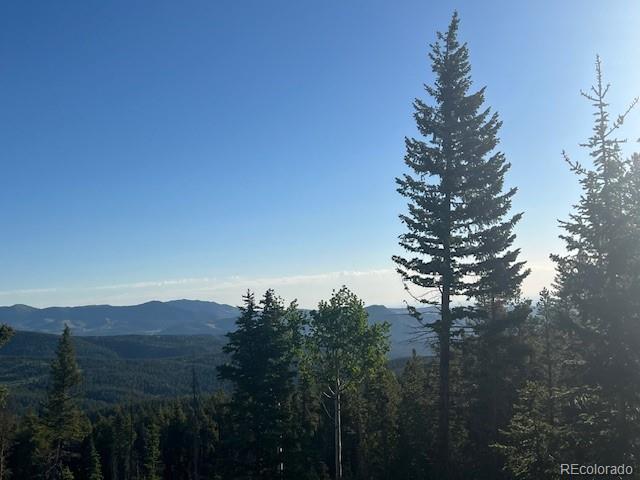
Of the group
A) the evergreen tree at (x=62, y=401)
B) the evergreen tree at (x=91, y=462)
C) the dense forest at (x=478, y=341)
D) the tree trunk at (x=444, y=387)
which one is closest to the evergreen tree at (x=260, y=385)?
the dense forest at (x=478, y=341)

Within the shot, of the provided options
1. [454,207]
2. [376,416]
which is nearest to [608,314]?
[454,207]

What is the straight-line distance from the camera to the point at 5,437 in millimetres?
49531

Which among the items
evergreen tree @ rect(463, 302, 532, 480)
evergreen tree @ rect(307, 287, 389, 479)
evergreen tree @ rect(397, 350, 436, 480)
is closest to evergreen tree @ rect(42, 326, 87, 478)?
evergreen tree @ rect(307, 287, 389, 479)

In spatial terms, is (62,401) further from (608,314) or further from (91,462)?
(608,314)

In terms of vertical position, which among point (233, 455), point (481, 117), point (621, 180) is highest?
point (481, 117)

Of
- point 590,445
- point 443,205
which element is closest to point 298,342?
point 443,205

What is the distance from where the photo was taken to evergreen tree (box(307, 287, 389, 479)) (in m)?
28.5

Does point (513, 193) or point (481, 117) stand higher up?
point (481, 117)

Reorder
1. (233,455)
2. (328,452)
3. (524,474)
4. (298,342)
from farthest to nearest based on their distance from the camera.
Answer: (328,452) → (298,342) → (233,455) → (524,474)

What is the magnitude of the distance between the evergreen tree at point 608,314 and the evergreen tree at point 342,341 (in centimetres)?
1347

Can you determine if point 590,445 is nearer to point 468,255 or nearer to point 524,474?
point 524,474

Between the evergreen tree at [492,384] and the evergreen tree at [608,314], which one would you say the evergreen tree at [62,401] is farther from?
the evergreen tree at [608,314]

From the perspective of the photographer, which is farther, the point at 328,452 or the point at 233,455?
the point at 328,452

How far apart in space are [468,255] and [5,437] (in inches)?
1998
